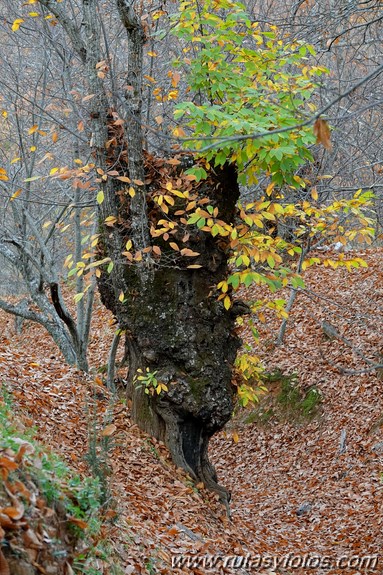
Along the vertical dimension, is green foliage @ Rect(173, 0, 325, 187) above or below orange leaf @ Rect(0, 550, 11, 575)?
above

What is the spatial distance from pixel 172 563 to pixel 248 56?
508cm

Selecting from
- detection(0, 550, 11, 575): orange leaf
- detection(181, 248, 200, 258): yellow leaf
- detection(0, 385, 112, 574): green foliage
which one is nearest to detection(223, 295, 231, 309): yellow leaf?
detection(181, 248, 200, 258): yellow leaf

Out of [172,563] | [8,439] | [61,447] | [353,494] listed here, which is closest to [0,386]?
[61,447]

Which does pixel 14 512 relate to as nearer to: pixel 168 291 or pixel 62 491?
pixel 62 491

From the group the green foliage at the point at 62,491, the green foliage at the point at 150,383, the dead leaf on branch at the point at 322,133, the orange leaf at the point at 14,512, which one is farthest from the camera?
the green foliage at the point at 150,383

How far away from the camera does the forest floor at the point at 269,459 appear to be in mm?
5969

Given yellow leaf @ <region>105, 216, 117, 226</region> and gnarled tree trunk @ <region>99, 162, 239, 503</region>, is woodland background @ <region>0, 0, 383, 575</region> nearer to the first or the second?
yellow leaf @ <region>105, 216, 117, 226</region>

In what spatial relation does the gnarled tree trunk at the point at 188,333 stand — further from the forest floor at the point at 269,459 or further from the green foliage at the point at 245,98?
the green foliage at the point at 245,98

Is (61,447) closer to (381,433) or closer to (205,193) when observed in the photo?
(205,193)

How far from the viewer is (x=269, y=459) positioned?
11219 millimetres

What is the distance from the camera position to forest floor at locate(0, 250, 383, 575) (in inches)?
235

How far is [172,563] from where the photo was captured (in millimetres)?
5258

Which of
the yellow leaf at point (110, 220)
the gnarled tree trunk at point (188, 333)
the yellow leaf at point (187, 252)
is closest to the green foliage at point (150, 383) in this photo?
the gnarled tree trunk at point (188, 333)

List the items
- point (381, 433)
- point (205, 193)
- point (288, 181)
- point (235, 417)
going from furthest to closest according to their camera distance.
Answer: point (235, 417), point (381, 433), point (205, 193), point (288, 181)
